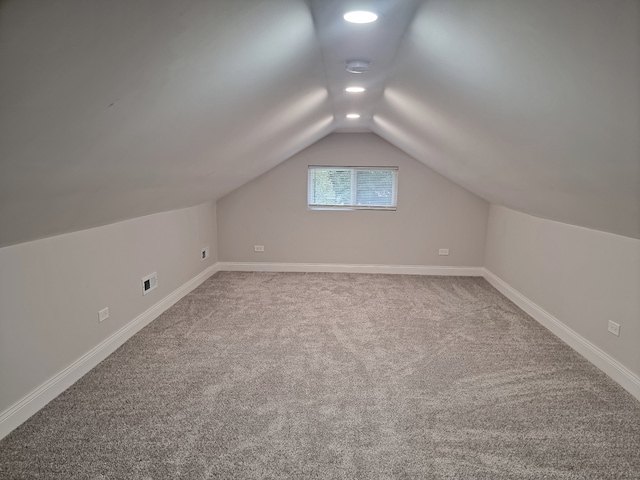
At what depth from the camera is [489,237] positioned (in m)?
5.65

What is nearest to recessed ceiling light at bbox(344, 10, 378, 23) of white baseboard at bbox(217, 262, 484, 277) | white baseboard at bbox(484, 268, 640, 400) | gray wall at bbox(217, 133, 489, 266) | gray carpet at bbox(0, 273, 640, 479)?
gray carpet at bbox(0, 273, 640, 479)

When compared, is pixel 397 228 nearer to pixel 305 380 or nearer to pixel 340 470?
pixel 305 380

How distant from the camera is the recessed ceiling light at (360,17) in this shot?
5.36 feet

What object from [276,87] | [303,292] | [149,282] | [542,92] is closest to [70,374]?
[149,282]

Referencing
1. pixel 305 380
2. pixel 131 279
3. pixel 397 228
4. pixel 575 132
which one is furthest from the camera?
pixel 397 228

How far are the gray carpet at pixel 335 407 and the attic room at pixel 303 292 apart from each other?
0.05 ft

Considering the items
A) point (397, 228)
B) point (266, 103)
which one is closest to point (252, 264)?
point (397, 228)

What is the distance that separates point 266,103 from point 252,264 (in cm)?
375

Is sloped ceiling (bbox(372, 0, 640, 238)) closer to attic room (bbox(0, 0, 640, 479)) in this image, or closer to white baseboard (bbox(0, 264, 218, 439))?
attic room (bbox(0, 0, 640, 479))

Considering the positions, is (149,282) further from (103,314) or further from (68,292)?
(68,292)

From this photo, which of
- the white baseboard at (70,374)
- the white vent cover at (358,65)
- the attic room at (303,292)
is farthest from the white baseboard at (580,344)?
the white baseboard at (70,374)

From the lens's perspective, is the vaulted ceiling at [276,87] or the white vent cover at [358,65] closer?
the vaulted ceiling at [276,87]

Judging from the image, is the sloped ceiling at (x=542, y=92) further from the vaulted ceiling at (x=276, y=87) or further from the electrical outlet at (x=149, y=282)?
the electrical outlet at (x=149, y=282)

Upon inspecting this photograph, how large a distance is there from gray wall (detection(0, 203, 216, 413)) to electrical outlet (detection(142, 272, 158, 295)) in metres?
0.06
